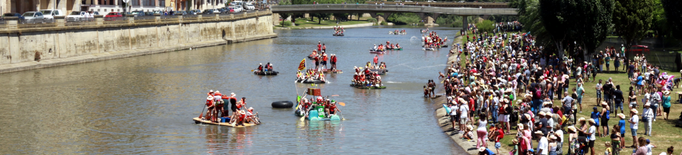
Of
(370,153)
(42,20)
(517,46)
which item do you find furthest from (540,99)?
(42,20)

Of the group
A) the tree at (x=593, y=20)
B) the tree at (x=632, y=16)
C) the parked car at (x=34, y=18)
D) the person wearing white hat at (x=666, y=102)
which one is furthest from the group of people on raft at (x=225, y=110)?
the tree at (x=632, y=16)

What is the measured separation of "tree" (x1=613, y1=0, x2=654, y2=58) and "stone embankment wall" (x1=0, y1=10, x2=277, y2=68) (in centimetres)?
4140

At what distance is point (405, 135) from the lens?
2945cm


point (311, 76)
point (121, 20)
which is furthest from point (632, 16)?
point (121, 20)

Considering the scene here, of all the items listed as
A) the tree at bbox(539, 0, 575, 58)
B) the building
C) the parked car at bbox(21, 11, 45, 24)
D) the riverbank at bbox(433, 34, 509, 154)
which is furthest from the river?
the building

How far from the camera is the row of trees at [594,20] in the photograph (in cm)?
4475

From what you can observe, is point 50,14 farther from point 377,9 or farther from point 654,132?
point 377,9

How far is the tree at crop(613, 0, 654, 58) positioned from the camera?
47812 millimetres

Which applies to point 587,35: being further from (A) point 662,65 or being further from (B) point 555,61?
(A) point 662,65

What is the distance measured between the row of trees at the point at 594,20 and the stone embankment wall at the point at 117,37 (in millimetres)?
36501

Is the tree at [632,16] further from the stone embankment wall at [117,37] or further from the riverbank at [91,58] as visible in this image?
the stone embankment wall at [117,37]

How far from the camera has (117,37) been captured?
65938 mm

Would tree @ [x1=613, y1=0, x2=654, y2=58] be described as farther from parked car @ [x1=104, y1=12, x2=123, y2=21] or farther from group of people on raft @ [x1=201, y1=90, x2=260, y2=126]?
parked car @ [x1=104, y1=12, x2=123, y2=21]

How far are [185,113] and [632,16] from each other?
30547 mm
